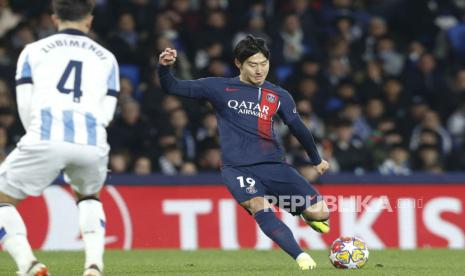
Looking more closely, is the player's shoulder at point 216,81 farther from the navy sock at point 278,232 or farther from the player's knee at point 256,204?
the navy sock at point 278,232

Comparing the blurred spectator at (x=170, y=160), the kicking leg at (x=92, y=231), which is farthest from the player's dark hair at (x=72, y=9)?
the blurred spectator at (x=170, y=160)

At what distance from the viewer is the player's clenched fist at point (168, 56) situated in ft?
30.5

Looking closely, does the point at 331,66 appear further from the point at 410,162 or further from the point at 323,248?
the point at 323,248

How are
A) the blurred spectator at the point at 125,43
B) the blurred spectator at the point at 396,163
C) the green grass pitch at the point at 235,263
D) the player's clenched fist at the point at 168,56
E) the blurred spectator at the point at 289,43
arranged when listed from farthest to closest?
the blurred spectator at the point at 289,43, the blurred spectator at the point at 125,43, the blurred spectator at the point at 396,163, the green grass pitch at the point at 235,263, the player's clenched fist at the point at 168,56

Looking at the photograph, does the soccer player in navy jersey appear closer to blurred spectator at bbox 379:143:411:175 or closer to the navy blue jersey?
the navy blue jersey

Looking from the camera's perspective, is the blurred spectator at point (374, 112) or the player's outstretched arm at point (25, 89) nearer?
the player's outstretched arm at point (25, 89)

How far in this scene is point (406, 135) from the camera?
1645 cm

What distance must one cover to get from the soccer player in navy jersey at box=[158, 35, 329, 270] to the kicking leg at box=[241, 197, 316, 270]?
0.04ft

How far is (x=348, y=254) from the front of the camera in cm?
970

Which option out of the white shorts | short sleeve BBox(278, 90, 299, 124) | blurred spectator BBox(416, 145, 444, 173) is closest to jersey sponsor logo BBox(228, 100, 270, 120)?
short sleeve BBox(278, 90, 299, 124)

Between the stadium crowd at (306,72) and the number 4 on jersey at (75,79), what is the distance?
7086 millimetres

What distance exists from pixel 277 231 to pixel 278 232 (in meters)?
0.01

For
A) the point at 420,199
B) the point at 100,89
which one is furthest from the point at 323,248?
the point at 100,89

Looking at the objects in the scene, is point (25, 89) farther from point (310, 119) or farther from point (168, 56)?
point (310, 119)
